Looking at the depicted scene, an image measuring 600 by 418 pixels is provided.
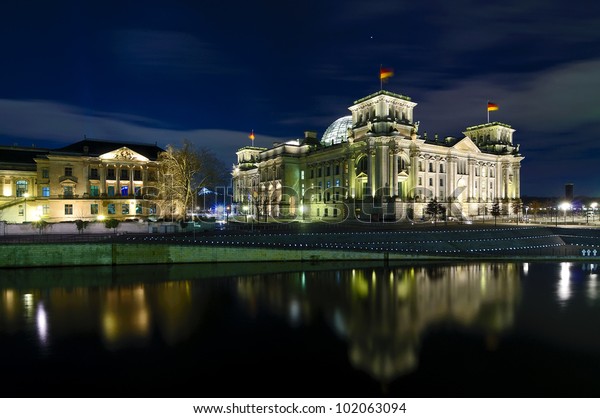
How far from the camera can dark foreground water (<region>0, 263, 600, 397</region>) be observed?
13.5 metres

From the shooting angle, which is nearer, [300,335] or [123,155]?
[300,335]

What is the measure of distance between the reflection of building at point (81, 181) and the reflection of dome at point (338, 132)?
5241cm

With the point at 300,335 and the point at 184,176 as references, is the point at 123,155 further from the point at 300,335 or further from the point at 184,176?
the point at 300,335

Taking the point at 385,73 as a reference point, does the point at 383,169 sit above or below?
below

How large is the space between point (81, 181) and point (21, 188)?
40.3 feet

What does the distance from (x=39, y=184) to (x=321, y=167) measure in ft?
214

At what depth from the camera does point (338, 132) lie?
10950cm

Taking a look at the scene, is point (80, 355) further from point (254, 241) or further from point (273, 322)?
point (254, 241)

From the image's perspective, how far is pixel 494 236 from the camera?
1916 inches

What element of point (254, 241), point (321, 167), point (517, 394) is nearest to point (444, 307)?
point (517, 394)

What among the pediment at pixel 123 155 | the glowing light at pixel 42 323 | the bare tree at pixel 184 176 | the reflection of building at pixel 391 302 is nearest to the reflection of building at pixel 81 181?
the pediment at pixel 123 155

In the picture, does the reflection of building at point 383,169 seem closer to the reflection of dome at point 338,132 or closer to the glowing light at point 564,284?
the reflection of dome at point 338,132

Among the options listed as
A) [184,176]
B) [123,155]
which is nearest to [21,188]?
[123,155]

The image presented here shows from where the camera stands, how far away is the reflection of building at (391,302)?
17.1 meters
